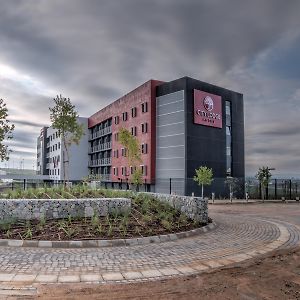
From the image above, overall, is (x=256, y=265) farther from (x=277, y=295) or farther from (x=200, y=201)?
(x=200, y=201)

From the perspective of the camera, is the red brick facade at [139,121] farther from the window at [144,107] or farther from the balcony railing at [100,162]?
the balcony railing at [100,162]

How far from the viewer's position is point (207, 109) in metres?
43.1

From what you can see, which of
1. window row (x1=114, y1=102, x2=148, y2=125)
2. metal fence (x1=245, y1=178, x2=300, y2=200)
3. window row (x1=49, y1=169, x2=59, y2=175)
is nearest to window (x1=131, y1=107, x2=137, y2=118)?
window row (x1=114, y1=102, x2=148, y2=125)

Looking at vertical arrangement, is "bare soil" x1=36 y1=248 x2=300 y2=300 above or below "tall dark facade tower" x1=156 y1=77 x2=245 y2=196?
below

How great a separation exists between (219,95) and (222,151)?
7.80 metres

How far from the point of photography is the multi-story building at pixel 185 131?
41031mm

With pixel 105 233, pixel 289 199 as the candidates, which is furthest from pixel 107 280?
pixel 289 199

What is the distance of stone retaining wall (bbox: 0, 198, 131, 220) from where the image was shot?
12.8 m

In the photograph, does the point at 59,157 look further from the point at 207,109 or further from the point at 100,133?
the point at 207,109

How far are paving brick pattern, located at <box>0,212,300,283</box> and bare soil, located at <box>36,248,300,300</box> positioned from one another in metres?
0.47

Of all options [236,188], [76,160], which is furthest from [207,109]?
[76,160]

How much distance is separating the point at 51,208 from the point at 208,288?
27.1 ft

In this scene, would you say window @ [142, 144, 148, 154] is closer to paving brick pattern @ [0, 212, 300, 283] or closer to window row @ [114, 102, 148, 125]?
window row @ [114, 102, 148, 125]

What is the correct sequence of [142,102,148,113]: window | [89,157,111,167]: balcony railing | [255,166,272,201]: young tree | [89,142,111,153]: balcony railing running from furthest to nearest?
1. [89,142,111,153]: balcony railing
2. [89,157,111,167]: balcony railing
3. [142,102,148,113]: window
4. [255,166,272,201]: young tree
